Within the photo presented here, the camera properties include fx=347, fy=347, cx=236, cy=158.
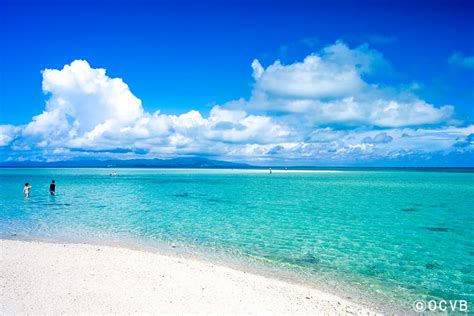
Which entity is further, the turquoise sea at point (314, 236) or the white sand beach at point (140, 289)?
the turquoise sea at point (314, 236)

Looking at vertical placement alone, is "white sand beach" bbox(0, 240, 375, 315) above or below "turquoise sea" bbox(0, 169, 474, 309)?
above

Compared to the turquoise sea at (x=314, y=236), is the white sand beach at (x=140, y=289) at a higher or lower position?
higher

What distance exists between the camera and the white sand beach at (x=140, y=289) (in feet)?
31.8

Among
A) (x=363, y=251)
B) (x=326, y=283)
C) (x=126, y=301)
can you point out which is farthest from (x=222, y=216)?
(x=126, y=301)

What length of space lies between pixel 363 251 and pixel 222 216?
14.9 m

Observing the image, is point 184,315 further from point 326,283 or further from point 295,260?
point 295,260

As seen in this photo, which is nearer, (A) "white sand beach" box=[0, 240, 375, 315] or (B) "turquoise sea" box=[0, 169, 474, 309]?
(A) "white sand beach" box=[0, 240, 375, 315]

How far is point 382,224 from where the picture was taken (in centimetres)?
2811

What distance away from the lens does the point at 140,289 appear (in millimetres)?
11062

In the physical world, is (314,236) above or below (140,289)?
below

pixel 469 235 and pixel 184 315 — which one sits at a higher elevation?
pixel 184 315

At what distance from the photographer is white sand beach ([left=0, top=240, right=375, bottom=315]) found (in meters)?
9.69

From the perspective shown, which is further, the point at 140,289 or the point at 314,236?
the point at 314,236

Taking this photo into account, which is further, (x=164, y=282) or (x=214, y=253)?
(x=214, y=253)
